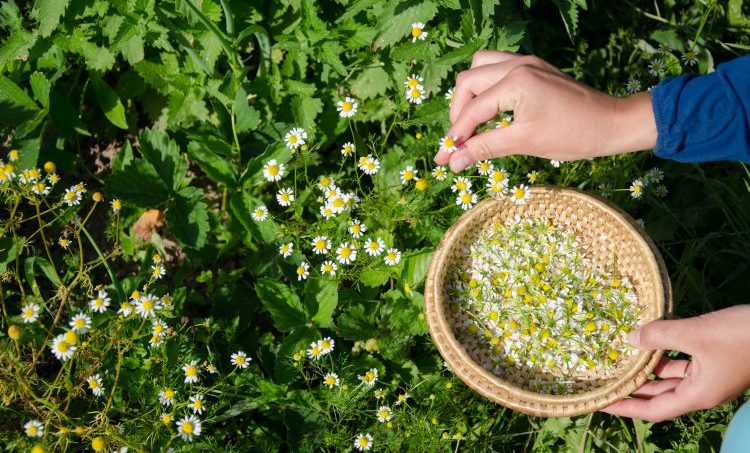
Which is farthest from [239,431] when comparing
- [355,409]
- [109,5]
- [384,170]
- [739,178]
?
[739,178]

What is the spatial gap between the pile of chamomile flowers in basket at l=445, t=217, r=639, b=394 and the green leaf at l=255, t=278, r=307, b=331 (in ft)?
1.74

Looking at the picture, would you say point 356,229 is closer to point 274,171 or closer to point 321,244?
point 321,244

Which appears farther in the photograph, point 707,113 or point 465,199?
point 465,199

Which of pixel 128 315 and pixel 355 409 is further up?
pixel 128 315

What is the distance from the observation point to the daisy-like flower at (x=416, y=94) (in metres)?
2.22

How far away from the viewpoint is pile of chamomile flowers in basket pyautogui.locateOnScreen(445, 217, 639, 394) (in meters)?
2.17

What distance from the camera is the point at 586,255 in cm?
232

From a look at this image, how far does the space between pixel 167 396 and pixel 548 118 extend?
134cm

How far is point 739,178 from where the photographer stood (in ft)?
9.05

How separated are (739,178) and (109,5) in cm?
259

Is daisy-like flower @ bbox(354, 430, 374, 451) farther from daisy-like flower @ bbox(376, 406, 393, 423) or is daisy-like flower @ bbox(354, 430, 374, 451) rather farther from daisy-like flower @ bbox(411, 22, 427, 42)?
daisy-like flower @ bbox(411, 22, 427, 42)

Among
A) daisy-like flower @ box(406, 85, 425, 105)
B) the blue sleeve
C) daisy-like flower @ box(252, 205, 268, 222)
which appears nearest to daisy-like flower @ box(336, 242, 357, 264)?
daisy-like flower @ box(252, 205, 268, 222)

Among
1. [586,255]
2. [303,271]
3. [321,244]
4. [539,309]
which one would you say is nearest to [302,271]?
[303,271]

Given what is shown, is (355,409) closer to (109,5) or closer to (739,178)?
(109,5)
